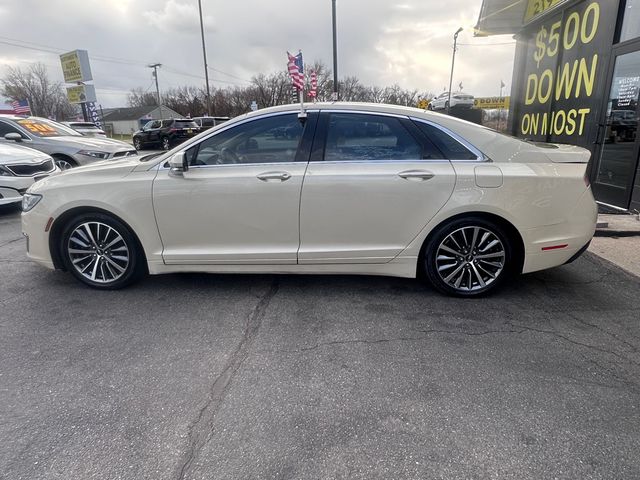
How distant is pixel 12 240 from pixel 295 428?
554 centimetres

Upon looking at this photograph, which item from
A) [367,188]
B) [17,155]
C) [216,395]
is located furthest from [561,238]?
[17,155]

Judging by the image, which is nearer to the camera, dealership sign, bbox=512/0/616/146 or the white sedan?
the white sedan

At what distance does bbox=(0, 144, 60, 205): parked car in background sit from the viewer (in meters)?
6.94

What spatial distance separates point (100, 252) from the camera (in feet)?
12.6

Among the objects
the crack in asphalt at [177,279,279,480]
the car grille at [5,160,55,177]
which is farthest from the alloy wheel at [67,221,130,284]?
the car grille at [5,160,55,177]

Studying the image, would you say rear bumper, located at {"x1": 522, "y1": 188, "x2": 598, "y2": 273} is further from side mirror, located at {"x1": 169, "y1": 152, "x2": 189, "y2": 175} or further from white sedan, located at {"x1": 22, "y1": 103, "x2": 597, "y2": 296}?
side mirror, located at {"x1": 169, "y1": 152, "x2": 189, "y2": 175}

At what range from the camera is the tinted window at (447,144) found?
3480 millimetres

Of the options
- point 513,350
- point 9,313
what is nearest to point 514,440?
point 513,350

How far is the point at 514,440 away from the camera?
6.80 feet

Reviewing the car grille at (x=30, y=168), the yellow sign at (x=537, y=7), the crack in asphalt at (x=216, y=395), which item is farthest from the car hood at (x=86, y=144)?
the yellow sign at (x=537, y=7)

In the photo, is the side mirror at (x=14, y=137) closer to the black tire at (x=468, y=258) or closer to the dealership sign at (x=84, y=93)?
the black tire at (x=468, y=258)

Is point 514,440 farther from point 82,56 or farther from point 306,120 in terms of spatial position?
point 82,56

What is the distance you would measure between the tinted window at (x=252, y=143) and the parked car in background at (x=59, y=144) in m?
6.23

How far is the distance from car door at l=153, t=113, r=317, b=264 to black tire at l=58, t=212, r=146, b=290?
0.36 meters
